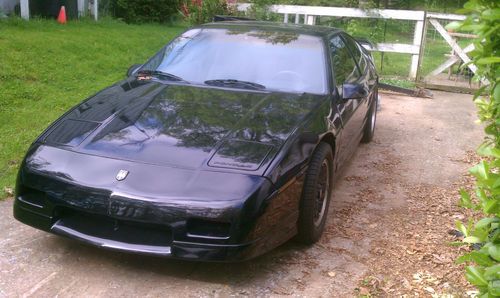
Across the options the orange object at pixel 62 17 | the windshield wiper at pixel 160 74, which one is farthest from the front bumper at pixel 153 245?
the orange object at pixel 62 17

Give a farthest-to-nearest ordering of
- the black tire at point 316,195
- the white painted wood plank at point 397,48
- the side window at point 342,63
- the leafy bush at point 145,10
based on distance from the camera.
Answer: the leafy bush at point 145,10, the white painted wood plank at point 397,48, the side window at point 342,63, the black tire at point 316,195

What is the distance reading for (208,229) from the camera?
10.0 ft

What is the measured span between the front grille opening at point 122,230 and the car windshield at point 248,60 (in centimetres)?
167

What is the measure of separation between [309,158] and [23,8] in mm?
9067

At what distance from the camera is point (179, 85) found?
4410 mm

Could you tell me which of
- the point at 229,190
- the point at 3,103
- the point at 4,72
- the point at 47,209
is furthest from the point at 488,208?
the point at 4,72

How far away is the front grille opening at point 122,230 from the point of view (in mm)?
3090

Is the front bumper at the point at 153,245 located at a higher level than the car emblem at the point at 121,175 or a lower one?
lower

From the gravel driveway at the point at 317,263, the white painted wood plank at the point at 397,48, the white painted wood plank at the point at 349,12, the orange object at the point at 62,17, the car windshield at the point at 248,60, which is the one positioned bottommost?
the gravel driveway at the point at 317,263

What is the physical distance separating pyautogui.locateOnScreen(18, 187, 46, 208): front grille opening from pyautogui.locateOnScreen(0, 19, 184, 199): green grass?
1213 mm

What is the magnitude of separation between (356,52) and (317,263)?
10.2 feet

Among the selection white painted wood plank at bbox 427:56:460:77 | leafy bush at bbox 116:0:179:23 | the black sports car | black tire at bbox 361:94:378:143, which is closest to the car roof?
the black sports car

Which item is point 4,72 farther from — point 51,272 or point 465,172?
point 465,172

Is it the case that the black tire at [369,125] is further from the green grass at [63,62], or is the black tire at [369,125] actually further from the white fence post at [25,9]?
the white fence post at [25,9]
